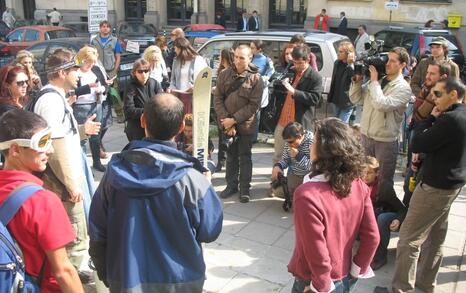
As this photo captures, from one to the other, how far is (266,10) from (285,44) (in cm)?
1628

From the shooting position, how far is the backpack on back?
1.84 m

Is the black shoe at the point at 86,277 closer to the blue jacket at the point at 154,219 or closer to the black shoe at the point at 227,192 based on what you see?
the blue jacket at the point at 154,219

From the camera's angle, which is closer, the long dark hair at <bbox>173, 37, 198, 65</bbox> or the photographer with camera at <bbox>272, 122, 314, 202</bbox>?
the photographer with camera at <bbox>272, 122, 314, 202</bbox>

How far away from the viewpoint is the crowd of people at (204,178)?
2.12m

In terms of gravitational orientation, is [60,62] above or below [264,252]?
above

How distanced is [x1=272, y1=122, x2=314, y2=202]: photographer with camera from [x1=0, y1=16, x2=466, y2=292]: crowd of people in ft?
0.05

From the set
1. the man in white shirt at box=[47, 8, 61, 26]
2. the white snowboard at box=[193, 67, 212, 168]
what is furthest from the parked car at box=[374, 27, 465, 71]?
the man in white shirt at box=[47, 8, 61, 26]

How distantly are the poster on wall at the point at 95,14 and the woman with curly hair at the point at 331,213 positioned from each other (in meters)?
9.07

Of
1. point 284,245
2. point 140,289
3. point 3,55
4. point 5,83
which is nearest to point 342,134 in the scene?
point 140,289

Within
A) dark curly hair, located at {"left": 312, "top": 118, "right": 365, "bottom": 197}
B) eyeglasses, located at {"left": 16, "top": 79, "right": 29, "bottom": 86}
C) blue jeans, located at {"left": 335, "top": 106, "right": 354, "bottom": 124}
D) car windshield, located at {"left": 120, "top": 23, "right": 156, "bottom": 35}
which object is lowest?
blue jeans, located at {"left": 335, "top": 106, "right": 354, "bottom": 124}

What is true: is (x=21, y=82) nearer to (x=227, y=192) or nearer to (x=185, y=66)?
(x=227, y=192)

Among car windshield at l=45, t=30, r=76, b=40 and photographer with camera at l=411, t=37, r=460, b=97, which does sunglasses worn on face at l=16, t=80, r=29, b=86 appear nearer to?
photographer with camera at l=411, t=37, r=460, b=97

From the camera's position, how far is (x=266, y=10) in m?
23.7

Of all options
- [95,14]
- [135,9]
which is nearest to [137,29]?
[95,14]
